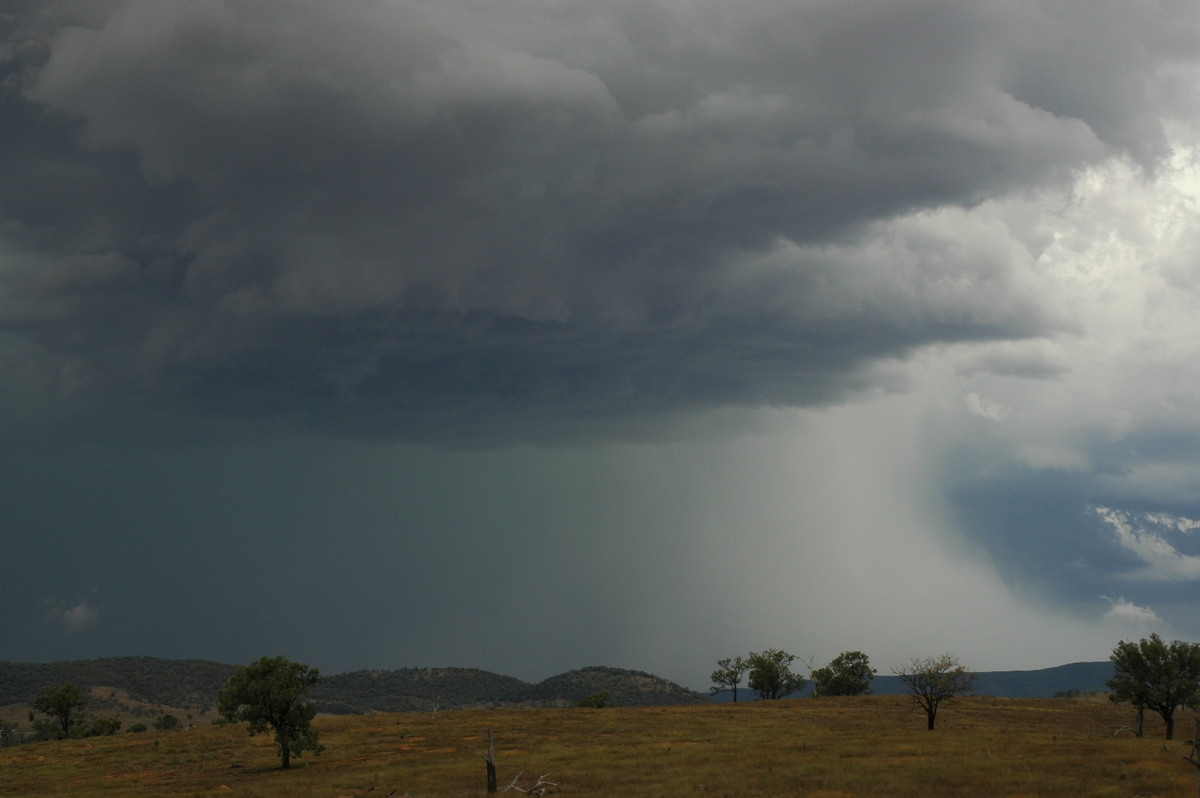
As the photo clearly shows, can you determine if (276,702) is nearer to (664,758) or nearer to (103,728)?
(664,758)

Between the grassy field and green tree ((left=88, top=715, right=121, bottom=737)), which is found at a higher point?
the grassy field

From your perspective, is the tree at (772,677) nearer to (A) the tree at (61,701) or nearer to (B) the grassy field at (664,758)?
(B) the grassy field at (664,758)

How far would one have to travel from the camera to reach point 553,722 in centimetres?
10288

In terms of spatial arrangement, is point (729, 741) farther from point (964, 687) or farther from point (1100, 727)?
point (1100, 727)

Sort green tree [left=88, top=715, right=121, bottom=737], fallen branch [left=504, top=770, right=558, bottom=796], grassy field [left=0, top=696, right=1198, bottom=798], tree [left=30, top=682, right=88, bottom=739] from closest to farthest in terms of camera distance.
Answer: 1. fallen branch [left=504, top=770, right=558, bottom=796]
2. grassy field [left=0, top=696, right=1198, bottom=798]
3. tree [left=30, top=682, right=88, bottom=739]
4. green tree [left=88, top=715, right=121, bottom=737]

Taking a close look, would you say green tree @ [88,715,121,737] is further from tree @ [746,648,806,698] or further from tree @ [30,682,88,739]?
tree @ [746,648,806,698]

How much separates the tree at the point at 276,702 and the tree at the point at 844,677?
114 metres

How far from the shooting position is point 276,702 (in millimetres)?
72812

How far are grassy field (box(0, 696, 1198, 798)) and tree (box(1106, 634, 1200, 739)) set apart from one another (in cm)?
405

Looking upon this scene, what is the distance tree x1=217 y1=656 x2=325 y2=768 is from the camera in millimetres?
72875

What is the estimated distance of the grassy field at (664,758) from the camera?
53375 mm

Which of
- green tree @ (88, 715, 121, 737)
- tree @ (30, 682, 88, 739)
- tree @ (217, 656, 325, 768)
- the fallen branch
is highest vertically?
tree @ (217, 656, 325, 768)

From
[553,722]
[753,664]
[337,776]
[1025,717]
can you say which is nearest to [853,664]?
[753,664]

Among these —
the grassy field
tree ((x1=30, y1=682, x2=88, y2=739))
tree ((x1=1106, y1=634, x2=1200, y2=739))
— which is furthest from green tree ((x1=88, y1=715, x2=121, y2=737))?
tree ((x1=1106, y1=634, x2=1200, y2=739))
